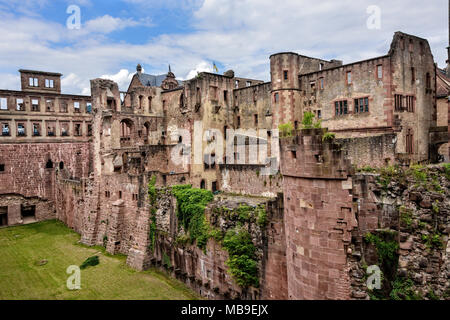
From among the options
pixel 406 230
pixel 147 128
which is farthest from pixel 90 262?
pixel 406 230

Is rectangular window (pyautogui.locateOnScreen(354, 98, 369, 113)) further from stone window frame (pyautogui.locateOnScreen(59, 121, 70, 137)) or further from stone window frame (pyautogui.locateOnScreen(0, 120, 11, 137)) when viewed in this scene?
stone window frame (pyautogui.locateOnScreen(0, 120, 11, 137))

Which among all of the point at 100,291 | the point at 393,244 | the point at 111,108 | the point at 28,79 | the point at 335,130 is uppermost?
the point at 28,79

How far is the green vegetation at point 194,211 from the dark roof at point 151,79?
1542 inches

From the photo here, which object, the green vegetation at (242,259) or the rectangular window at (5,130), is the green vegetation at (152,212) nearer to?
the green vegetation at (242,259)

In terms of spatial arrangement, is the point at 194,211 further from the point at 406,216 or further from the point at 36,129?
the point at 36,129

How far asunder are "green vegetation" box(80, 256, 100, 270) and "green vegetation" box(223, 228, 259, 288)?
1237cm

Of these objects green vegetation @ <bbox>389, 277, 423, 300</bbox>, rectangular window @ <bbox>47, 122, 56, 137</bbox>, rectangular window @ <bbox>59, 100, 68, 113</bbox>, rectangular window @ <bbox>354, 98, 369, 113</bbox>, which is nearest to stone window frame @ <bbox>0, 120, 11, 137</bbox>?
rectangular window @ <bbox>47, 122, 56, 137</bbox>

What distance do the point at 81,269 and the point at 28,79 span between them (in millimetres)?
31616

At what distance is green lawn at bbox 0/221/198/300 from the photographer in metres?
18.5

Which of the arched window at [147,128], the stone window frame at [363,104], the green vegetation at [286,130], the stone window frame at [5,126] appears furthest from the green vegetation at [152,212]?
the stone window frame at [5,126]

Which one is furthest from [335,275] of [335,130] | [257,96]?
[257,96]

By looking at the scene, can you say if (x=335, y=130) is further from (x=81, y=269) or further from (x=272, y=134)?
(x=81, y=269)

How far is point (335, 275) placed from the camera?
924 centimetres

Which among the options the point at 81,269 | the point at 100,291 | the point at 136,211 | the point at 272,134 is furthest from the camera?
the point at 272,134
